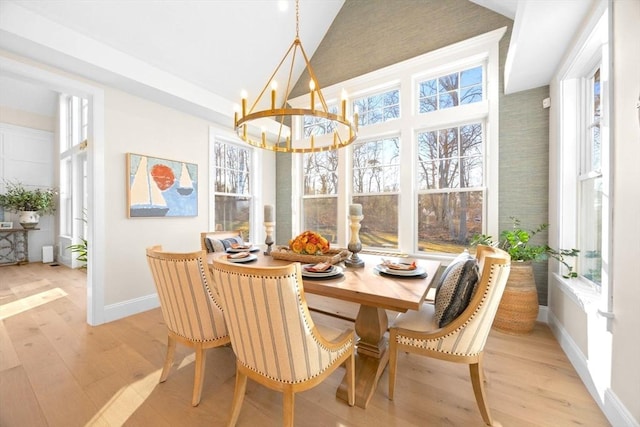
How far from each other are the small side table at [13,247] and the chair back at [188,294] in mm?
6489

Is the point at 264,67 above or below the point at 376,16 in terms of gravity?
below

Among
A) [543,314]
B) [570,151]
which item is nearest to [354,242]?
[570,151]

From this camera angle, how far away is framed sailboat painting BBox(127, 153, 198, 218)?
9.64ft

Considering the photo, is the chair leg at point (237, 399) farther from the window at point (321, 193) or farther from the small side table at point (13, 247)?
the small side table at point (13, 247)

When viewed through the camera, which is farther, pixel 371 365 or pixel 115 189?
pixel 115 189

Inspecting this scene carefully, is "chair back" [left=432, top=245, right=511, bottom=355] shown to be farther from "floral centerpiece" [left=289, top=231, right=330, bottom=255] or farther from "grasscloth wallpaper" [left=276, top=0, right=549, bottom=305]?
"grasscloth wallpaper" [left=276, top=0, right=549, bottom=305]

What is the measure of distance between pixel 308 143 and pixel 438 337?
3.59 meters

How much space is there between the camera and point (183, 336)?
1611 millimetres

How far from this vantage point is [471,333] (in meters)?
1.38

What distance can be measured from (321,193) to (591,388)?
3.52 m

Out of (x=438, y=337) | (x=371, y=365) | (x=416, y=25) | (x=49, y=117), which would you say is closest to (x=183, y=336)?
(x=371, y=365)

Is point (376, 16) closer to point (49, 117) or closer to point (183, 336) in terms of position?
point (183, 336)

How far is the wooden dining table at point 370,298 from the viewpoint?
1.34 m

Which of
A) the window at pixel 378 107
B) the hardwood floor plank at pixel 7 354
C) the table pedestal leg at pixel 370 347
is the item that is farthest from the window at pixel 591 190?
the hardwood floor plank at pixel 7 354
